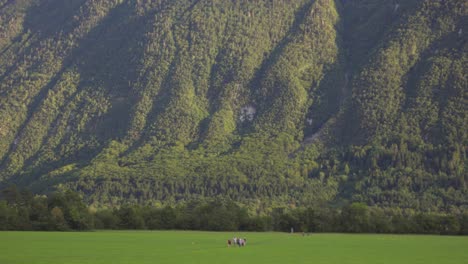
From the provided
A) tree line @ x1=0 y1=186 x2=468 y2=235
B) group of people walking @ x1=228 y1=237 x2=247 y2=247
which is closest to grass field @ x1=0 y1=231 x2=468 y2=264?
group of people walking @ x1=228 y1=237 x2=247 y2=247

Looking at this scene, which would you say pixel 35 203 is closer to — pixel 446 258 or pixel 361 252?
pixel 361 252

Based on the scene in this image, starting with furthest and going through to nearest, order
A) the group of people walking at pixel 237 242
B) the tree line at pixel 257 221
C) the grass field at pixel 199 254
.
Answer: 1. the tree line at pixel 257 221
2. the group of people walking at pixel 237 242
3. the grass field at pixel 199 254

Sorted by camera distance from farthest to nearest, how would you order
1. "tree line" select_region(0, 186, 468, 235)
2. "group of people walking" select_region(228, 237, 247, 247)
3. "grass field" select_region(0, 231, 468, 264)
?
"tree line" select_region(0, 186, 468, 235) < "group of people walking" select_region(228, 237, 247, 247) < "grass field" select_region(0, 231, 468, 264)

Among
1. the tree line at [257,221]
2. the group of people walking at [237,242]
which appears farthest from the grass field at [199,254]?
the tree line at [257,221]

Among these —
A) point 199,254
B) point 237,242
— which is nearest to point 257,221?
point 237,242

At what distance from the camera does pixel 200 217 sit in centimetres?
17462

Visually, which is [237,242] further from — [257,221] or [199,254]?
[257,221]

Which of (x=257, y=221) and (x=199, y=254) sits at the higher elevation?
(x=199, y=254)

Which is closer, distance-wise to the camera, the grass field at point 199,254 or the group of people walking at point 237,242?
the grass field at point 199,254

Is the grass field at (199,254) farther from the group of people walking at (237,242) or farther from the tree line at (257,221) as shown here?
Result: the tree line at (257,221)

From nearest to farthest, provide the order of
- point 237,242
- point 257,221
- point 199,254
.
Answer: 1. point 199,254
2. point 237,242
3. point 257,221

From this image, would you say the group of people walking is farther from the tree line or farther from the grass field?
the tree line

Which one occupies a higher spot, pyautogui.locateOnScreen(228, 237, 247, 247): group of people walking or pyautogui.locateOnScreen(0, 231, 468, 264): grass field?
pyautogui.locateOnScreen(0, 231, 468, 264): grass field

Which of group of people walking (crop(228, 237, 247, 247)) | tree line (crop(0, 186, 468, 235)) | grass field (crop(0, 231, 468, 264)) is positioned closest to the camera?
grass field (crop(0, 231, 468, 264))
